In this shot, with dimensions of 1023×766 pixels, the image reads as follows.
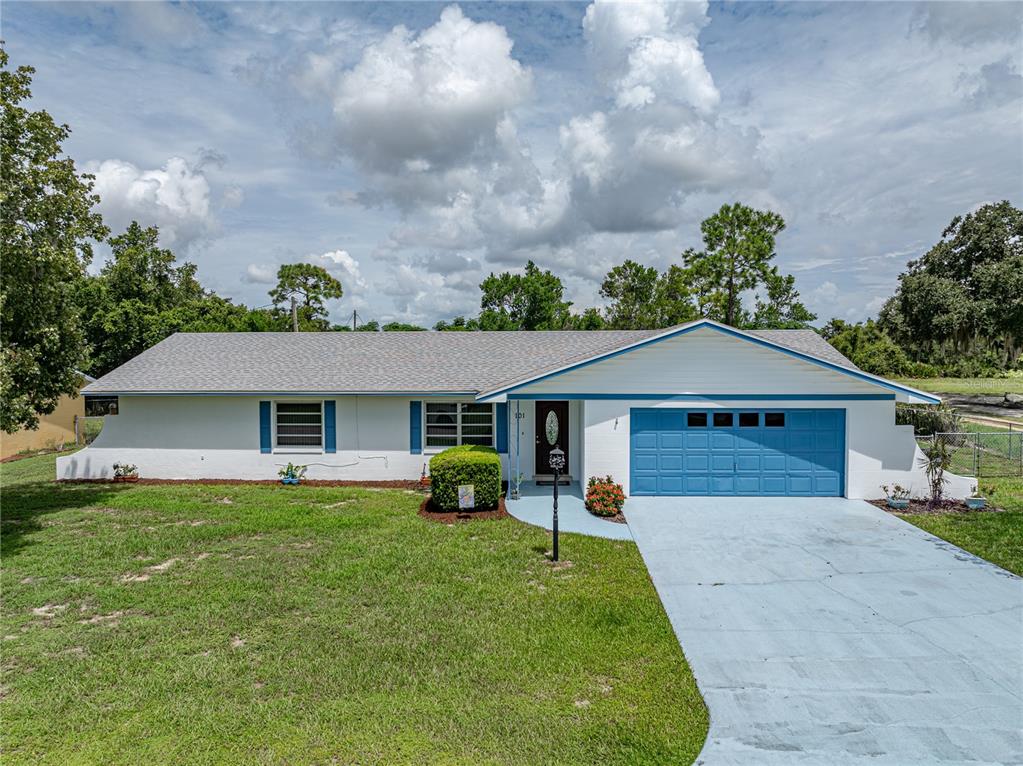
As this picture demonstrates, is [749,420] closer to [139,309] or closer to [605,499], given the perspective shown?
[605,499]

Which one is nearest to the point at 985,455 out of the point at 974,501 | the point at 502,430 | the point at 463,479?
the point at 974,501

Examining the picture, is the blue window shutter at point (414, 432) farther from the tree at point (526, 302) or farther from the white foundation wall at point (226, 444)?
the tree at point (526, 302)

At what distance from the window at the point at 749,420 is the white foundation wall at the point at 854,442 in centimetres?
20

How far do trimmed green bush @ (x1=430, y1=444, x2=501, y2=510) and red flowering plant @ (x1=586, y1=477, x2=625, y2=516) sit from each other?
6.72 feet

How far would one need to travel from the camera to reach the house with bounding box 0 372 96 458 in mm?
Result: 21141

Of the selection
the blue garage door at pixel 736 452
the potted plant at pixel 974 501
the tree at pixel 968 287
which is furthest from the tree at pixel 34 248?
the tree at pixel 968 287

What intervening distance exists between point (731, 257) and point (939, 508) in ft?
84.6

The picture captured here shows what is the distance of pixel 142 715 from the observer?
5320 mm

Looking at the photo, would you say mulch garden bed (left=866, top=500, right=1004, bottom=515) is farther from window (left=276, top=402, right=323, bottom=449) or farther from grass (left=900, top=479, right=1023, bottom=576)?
window (left=276, top=402, right=323, bottom=449)

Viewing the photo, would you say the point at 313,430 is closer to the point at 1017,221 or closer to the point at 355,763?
the point at 355,763

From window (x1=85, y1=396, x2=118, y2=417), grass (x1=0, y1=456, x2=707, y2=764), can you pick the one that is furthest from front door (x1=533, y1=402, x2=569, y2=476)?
window (x1=85, y1=396, x2=118, y2=417)

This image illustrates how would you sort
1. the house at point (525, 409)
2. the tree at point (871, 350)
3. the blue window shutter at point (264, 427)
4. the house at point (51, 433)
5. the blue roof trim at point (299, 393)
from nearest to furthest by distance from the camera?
the house at point (525, 409)
the blue roof trim at point (299, 393)
the blue window shutter at point (264, 427)
the house at point (51, 433)
the tree at point (871, 350)

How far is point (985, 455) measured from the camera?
59.4 feet

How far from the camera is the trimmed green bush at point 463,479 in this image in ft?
40.4
